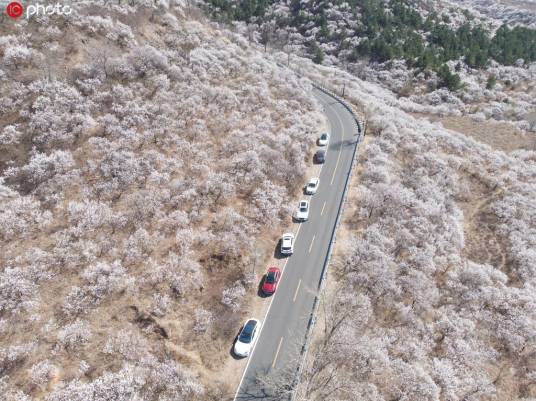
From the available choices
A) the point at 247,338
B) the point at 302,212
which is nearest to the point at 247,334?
the point at 247,338

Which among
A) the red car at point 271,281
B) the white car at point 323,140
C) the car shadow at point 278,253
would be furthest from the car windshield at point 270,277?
the white car at point 323,140

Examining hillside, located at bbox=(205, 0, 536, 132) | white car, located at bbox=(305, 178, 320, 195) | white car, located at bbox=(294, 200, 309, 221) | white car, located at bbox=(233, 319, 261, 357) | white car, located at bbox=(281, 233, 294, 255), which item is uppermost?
hillside, located at bbox=(205, 0, 536, 132)

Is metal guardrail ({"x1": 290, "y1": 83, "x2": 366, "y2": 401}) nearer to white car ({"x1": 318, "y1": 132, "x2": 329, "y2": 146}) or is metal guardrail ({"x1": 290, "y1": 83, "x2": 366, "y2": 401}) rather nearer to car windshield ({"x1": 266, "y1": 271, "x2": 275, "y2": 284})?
car windshield ({"x1": 266, "y1": 271, "x2": 275, "y2": 284})

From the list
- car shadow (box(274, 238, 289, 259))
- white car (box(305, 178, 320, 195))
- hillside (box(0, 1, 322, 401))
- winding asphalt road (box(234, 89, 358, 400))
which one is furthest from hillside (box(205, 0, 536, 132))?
car shadow (box(274, 238, 289, 259))

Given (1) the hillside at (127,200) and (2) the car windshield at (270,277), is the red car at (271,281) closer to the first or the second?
(2) the car windshield at (270,277)

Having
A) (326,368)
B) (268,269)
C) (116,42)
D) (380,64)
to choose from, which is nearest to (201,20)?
(116,42)

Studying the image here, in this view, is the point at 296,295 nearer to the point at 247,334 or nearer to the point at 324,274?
the point at 324,274

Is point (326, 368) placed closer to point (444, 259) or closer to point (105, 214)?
point (444, 259)
